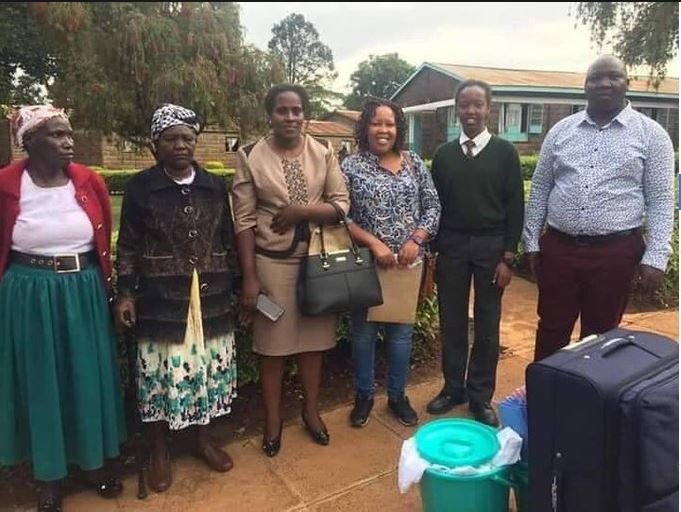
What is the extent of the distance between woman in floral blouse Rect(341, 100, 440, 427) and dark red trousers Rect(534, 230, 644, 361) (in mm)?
597

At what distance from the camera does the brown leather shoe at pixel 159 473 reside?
243cm

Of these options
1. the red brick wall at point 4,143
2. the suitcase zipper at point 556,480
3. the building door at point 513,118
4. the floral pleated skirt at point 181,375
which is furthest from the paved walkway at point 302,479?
the building door at point 513,118

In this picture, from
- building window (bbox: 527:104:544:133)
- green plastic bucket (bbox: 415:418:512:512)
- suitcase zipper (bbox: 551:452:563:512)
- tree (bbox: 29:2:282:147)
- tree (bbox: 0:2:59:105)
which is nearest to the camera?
suitcase zipper (bbox: 551:452:563:512)

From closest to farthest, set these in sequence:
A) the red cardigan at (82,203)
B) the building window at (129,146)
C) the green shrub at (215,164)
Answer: the red cardigan at (82,203) < the building window at (129,146) < the green shrub at (215,164)

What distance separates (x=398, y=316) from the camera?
2766mm

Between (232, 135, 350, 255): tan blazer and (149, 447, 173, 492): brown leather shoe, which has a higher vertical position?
(232, 135, 350, 255): tan blazer

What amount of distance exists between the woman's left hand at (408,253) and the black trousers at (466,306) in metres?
0.24

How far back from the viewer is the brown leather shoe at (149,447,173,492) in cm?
243

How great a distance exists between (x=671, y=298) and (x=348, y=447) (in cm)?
397

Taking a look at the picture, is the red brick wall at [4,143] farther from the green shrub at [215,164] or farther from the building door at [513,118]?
the building door at [513,118]

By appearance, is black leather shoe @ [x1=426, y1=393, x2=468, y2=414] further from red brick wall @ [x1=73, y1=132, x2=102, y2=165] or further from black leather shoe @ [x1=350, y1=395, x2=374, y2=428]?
red brick wall @ [x1=73, y1=132, x2=102, y2=165]

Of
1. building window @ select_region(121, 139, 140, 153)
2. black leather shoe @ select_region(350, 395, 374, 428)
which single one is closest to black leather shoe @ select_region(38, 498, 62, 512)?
black leather shoe @ select_region(350, 395, 374, 428)

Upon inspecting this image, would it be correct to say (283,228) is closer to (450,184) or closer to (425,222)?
(425,222)

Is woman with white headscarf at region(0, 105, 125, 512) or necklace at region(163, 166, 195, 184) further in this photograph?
necklace at region(163, 166, 195, 184)
